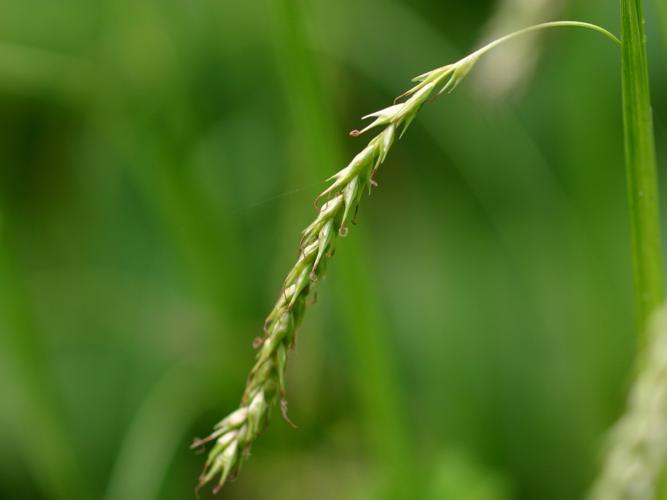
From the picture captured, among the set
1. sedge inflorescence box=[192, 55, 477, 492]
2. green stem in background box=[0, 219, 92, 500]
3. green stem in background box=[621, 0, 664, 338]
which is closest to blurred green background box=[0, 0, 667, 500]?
green stem in background box=[0, 219, 92, 500]

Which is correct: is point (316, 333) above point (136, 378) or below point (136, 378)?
below

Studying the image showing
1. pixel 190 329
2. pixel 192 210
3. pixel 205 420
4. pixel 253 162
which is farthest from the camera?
pixel 253 162

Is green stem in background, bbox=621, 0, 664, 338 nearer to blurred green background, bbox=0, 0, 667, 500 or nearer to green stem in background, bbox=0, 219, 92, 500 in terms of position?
blurred green background, bbox=0, 0, 667, 500

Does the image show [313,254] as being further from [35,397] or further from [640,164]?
[35,397]

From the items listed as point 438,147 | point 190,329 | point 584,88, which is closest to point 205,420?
point 190,329

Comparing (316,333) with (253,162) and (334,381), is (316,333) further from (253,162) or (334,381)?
(253,162)

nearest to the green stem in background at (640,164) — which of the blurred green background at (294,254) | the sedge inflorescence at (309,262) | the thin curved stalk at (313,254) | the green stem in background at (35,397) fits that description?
the thin curved stalk at (313,254)

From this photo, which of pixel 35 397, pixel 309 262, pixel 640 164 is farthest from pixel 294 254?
pixel 309 262
